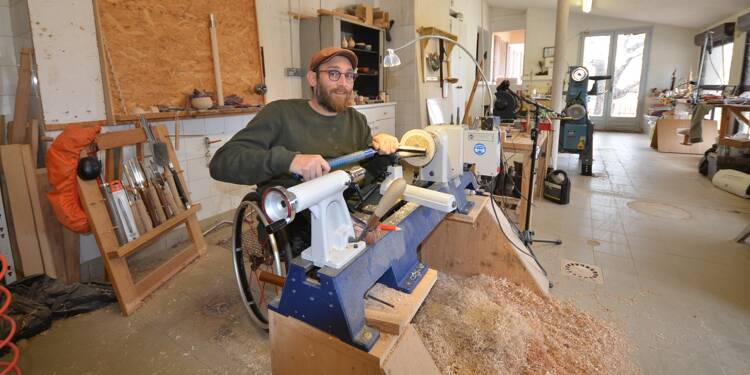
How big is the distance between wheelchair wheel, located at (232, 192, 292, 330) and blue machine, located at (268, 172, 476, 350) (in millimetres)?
502

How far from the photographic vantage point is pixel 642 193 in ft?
13.1

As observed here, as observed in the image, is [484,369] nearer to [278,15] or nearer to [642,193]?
[278,15]

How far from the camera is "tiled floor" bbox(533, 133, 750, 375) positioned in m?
1.68

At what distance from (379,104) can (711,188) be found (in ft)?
12.1

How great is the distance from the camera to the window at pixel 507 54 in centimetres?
946

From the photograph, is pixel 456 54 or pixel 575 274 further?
pixel 456 54

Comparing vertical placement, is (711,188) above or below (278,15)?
below

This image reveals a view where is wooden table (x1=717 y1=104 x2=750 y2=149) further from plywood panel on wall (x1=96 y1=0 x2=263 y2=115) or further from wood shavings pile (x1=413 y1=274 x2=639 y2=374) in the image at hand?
plywood panel on wall (x1=96 y1=0 x2=263 y2=115)

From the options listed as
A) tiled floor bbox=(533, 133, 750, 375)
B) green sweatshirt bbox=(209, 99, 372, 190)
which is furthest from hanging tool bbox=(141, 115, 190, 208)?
tiled floor bbox=(533, 133, 750, 375)

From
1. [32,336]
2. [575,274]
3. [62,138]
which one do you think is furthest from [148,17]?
[575,274]

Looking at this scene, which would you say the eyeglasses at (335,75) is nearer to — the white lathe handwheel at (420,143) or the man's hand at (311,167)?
the white lathe handwheel at (420,143)

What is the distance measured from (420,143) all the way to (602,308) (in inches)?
51.2

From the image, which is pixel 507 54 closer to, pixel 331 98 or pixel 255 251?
pixel 331 98

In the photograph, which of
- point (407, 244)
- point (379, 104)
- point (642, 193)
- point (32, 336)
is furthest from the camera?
point (379, 104)
